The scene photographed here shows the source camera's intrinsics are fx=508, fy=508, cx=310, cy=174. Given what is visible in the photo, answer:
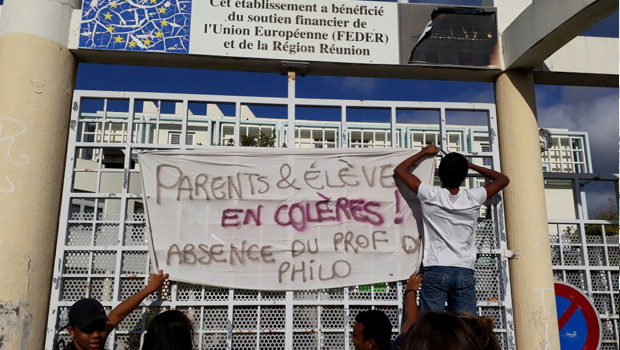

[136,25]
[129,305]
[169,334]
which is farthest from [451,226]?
[136,25]

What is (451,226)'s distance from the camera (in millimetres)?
3752

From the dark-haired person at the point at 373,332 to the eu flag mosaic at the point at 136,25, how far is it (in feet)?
10.1

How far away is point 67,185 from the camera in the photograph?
446cm

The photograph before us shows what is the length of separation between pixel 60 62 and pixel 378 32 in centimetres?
299

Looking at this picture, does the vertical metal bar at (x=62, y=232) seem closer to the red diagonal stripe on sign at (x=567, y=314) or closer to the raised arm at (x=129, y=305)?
the raised arm at (x=129, y=305)

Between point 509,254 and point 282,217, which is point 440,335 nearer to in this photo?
point 282,217

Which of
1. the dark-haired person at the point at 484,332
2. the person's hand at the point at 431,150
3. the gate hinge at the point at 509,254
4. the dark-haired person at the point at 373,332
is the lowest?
the dark-haired person at the point at 373,332

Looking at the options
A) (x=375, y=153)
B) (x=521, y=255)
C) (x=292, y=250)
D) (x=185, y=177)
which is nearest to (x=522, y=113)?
(x=521, y=255)

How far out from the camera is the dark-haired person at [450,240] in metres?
3.66

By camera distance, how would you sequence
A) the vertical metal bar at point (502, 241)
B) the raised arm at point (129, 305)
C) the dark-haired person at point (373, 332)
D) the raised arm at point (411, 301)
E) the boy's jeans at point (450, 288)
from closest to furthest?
1. the dark-haired person at point (373, 332)
2. the raised arm at point (411, 301)
3. the raised arm at point (129, 305)
4. the boy's jeans at point (450, 288)
5. the vertical metal bar at point (502, 241)

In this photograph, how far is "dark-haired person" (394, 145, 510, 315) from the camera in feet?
12.0

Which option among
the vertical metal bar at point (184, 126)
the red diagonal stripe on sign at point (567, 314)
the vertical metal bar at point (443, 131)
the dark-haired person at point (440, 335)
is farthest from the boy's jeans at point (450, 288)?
the vertical metal bar at point (184, 126)

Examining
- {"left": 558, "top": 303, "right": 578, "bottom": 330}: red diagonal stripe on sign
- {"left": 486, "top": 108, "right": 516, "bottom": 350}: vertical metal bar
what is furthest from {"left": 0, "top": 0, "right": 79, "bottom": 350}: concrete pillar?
{"left": 558, "top": 303, "right": 578, "bottom": 330}: red diagonal stripe on sign

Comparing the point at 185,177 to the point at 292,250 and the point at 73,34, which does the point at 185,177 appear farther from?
the point at 73,34
